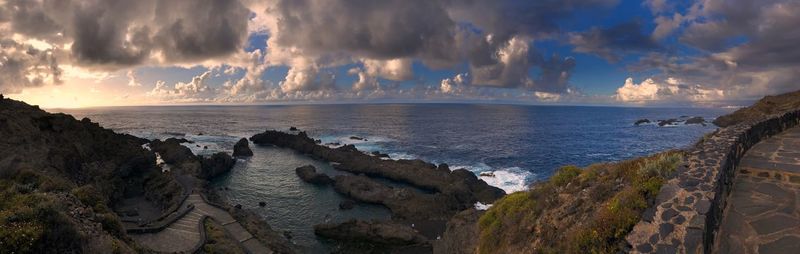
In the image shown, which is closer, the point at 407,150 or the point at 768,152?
the point at 768,152

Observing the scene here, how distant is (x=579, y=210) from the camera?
1216cm

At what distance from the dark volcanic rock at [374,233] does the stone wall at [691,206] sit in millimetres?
26239

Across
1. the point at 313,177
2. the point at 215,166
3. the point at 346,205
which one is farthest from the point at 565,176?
the point at 215,166

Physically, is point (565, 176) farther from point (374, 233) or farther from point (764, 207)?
point (374, 233)

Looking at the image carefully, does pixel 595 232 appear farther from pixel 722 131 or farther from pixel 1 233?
pixel 1 233

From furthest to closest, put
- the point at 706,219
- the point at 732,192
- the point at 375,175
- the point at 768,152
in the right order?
the point at 375,175 < the point at 768,152 < the point at 732,192 < the point at 706,219

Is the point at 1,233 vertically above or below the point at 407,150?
above

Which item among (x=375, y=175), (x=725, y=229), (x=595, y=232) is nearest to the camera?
(x=725, y=229)

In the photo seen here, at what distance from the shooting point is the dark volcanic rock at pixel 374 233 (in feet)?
115

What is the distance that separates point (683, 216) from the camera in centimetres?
780

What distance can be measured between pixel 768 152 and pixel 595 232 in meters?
9.68

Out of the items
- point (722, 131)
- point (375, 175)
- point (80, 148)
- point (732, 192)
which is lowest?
point (375, 175)

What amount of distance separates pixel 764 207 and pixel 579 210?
4335 mm

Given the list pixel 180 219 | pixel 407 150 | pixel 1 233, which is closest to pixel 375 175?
pixel 407 150
